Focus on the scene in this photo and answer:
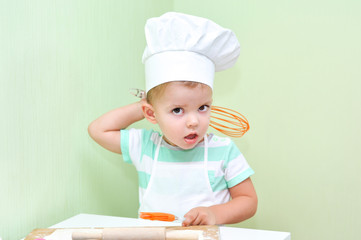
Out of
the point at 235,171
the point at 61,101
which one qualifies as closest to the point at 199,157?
the point at 235,171

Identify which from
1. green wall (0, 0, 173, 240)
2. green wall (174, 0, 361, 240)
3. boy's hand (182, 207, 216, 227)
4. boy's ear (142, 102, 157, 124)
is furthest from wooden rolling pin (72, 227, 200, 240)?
green wall (174, 0, 361, 240)

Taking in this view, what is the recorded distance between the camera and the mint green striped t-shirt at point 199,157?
0.99 metres

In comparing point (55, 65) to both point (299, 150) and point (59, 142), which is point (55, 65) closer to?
point (59, 142)

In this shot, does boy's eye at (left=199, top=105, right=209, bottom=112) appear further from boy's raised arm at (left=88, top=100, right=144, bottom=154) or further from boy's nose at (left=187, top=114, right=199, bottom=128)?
boy's raised arm at (left=88, top=100, right=144, bottom=154)

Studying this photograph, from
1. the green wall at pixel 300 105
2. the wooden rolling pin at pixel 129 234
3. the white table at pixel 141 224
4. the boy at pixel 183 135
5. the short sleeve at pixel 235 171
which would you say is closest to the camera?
the wooden rolling pin at pixel 129 234

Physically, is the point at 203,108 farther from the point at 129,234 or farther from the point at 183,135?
the point at 129,234

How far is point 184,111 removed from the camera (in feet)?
2.97

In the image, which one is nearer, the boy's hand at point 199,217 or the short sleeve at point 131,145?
the boy's hand at point 199,217

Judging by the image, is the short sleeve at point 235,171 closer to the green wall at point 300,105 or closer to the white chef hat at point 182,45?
the white chef hat at point 182,45

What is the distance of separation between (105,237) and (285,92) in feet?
2.53

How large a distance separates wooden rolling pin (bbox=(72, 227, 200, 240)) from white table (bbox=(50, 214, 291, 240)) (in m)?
0.13

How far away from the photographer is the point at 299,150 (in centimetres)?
125

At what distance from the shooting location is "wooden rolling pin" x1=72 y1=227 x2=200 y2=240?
669 millimetres

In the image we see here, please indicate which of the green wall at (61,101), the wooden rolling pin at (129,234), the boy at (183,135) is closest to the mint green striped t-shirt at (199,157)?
the boy at (183,135)
